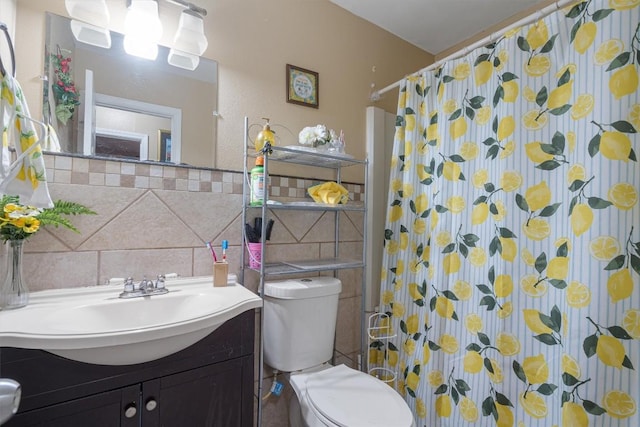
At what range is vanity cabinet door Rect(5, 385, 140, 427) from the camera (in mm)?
736

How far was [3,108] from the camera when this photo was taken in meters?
0.78

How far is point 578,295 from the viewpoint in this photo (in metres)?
1.04

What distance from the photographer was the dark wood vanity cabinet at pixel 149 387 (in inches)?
29.1

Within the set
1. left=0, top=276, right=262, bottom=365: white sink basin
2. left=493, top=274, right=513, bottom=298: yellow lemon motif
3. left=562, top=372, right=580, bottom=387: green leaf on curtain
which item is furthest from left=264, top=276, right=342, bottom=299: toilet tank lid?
left=562, top=372, right=580, bottom=387: green leaf on curtain

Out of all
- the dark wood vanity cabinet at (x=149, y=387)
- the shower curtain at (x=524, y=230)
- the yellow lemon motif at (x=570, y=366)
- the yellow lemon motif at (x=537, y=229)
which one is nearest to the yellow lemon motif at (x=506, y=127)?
the shower curtain at (x=524, y=230)

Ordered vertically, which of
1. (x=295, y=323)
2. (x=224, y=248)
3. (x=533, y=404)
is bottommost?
(x=533, y=404)

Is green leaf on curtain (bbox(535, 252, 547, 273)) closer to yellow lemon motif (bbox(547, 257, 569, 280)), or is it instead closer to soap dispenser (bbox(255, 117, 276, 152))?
yellow lemon motif (bbox(547, 257, 569, 280))

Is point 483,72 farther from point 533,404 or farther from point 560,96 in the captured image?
point 533,404

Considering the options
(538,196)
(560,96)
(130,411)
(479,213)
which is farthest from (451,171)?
(130,411)

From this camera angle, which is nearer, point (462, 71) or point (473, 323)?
point (473, 323)

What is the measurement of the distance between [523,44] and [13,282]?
6.58 feet

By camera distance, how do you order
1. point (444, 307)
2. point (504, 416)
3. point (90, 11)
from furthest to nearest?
point (444, 307) → point (504, 416) → point (90, 11)

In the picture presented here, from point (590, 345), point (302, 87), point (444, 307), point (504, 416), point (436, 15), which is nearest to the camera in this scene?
point (590, 345)

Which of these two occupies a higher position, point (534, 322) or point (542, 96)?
point (542, 96)
